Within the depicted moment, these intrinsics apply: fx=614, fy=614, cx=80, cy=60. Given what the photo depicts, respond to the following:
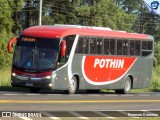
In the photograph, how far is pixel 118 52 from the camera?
3291cm

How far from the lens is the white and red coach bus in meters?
27.8

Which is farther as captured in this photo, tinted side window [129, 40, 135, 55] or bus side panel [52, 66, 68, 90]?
tinted side window [129, 40, 135, 55]

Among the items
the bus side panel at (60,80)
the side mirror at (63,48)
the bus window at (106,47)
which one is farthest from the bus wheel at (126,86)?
the side mirror at (63,48)

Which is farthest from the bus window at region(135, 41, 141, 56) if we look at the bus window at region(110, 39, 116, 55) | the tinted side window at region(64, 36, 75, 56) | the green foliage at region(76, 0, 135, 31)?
the green foliage at region(76, 0, 135, 31)

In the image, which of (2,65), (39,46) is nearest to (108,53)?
(39,46)

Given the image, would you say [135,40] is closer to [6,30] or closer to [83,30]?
[83,30]

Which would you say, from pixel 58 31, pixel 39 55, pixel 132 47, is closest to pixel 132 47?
pixel 132 47

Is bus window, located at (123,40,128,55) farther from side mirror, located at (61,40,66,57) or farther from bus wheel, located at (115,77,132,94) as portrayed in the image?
side mirror, located at (61,40,66,57)

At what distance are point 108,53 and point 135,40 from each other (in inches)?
121

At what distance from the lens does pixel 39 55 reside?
27.8 metres

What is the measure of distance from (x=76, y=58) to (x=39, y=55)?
2.26m

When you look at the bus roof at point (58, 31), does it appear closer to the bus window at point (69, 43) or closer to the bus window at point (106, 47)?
the bus window at point (69, 43)

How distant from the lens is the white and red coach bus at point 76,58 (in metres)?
27.8

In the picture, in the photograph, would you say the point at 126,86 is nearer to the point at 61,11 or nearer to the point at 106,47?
the point at 106,47
